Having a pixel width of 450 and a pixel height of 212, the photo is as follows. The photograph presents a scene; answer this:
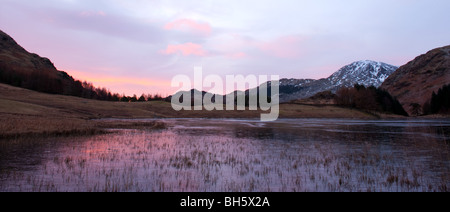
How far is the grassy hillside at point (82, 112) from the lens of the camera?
38250 millimetres

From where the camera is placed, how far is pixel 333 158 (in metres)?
22.3

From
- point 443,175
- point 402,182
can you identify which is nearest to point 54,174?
point 402,182

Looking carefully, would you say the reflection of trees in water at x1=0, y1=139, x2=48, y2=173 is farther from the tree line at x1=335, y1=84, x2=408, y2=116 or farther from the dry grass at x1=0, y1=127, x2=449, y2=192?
the tree line at x1=335, y1=84, x2=408, y2=116

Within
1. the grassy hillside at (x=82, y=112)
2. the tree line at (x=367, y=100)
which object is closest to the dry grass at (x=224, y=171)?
the grassy hillside at (x=82, y=112)

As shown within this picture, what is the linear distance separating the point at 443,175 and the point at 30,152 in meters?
29.0

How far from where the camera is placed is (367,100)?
537 feet

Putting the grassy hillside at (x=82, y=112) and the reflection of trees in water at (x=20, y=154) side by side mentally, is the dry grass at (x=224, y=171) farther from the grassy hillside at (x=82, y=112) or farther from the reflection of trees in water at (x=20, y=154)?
the grassy hillside at (x=82, y=112)

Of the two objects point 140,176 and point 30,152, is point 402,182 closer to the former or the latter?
point 140,176

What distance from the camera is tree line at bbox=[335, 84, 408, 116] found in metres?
164

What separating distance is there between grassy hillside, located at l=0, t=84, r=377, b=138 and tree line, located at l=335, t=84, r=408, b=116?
13271 mm

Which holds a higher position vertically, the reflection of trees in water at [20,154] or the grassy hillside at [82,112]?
the grassy hillside at [82,112]

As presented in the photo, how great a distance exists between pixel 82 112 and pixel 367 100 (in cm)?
15057

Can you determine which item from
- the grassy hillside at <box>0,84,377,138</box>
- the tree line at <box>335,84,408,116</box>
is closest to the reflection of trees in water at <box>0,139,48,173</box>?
the grassy hillside at <box>0,84,377,138</box>

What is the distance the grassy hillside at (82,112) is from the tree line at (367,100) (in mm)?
13271
